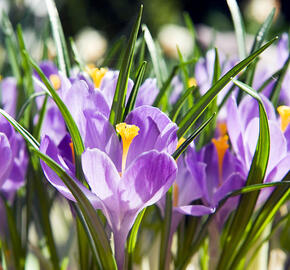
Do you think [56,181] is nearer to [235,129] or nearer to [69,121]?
[69,121]

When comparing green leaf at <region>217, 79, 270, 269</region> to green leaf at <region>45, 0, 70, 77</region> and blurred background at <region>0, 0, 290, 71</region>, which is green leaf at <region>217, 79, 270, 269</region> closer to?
green leaf at <region>45, 0, 70, 77</region>

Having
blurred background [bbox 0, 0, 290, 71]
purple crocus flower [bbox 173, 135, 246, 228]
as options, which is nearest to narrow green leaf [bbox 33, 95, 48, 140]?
purple crocus flower [bbox 173, 135, 246, 228]

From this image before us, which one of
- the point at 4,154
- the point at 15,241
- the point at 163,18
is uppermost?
the point at 163,18

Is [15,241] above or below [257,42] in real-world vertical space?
below

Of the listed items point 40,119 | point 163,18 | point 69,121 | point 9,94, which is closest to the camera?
point 69,121

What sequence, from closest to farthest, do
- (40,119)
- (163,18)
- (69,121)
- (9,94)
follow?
1. (69,121)
2. (40,119)
3. (9,94)
4. (163,18)

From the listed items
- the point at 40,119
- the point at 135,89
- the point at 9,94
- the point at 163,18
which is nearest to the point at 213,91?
the point at 135,89

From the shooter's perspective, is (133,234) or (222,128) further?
(222,128)
